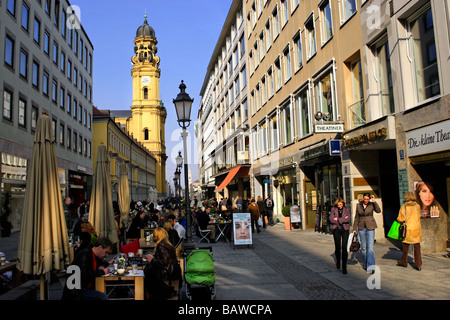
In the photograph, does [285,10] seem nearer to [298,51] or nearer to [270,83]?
[298,51]

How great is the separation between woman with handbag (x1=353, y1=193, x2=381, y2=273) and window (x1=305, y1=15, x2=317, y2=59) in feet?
36.5

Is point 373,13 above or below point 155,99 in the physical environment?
below

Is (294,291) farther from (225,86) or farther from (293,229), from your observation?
(225,86)

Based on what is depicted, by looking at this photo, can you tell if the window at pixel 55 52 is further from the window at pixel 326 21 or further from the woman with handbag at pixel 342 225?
the woman with handbag at pixel 342 225

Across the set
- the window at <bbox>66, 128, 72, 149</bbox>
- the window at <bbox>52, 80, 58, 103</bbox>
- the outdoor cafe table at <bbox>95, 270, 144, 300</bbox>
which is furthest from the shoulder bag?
the window at <bbox>66, 128, 72, 149</bbox>

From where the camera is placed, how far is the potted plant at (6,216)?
20.0 metres

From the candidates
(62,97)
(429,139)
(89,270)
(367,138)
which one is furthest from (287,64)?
(62,97)

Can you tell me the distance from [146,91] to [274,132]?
75.9 meters

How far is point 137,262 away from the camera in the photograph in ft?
22.5

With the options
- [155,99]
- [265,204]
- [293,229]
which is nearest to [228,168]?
[265,204]

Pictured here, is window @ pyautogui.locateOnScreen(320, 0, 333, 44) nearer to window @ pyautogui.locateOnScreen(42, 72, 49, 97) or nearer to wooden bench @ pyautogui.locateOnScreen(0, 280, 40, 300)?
wooden bench @ pyautogui.locateOnScreen(0, 280, 40, 300)

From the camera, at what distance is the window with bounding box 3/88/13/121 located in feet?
71.9

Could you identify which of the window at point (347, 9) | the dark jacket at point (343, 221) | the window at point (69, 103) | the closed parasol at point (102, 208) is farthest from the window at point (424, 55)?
the window at point (69, 103)

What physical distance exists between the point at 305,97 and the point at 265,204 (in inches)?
264
